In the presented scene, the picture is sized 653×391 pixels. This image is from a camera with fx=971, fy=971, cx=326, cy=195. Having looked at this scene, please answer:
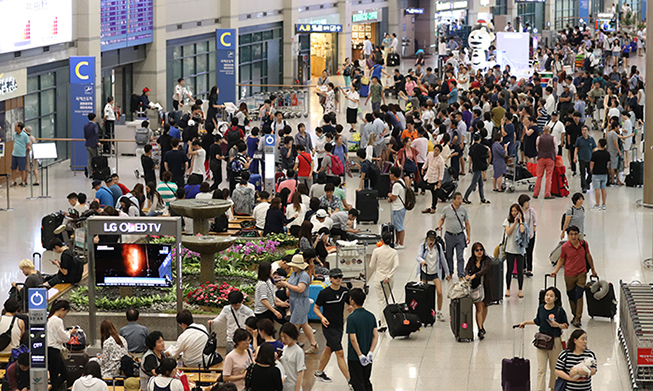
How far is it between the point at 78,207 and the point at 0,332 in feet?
18.1

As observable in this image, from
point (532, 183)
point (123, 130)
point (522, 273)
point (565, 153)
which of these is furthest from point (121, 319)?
point (565, 153)

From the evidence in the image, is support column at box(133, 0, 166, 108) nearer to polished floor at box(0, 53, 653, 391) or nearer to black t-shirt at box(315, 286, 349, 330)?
polished floor at box(0, 53, 653, 391)

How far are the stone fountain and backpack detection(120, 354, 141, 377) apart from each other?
9.79 feet

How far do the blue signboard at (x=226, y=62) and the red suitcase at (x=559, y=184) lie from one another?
50.9ft

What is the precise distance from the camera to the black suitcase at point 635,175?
22.6 m

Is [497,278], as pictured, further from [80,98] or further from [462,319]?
[80,98]

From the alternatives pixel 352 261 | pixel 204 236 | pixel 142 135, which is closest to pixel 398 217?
pixel 352 261

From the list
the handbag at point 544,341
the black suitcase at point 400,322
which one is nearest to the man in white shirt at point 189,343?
the black suitcase at point 400,322

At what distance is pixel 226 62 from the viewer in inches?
1345

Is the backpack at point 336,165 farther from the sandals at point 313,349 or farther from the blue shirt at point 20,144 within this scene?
the sandals at point 313,349

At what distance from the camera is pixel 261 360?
9094 mm

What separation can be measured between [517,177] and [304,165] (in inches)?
218

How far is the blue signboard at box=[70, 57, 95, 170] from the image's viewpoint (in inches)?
968

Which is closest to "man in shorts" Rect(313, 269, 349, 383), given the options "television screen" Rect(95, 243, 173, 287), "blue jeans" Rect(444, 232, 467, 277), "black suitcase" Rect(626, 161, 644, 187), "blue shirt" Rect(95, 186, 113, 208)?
"television screen" Rect(95, 243, 173, 287)
